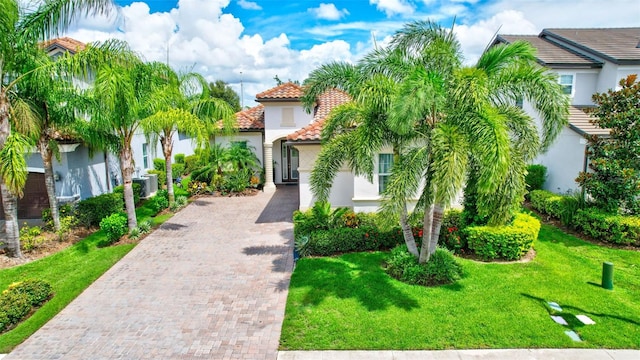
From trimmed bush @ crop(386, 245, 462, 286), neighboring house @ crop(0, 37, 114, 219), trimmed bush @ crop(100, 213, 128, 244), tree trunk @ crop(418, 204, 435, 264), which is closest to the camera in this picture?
tree trunk @ crop(418, 204, 435, 264)

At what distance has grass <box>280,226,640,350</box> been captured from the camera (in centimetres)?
714

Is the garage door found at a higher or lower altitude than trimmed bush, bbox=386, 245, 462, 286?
higher

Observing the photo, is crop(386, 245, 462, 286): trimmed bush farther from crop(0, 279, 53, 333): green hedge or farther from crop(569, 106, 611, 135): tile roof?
crop(569, 106, 611, 135): tile roof

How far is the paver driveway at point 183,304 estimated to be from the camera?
7113 millimetres

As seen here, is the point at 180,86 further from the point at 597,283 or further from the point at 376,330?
the point at 597,283

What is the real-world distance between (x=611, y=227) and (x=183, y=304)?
41.9 ft

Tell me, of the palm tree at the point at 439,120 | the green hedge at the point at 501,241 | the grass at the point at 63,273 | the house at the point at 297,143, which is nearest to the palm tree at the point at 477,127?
the palm tree at the point at 439,120

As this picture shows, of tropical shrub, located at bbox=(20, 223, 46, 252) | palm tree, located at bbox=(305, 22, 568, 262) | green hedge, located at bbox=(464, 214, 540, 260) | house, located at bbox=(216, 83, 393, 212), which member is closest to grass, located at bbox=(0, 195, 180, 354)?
tropical shrub, located at bbox=(20, 223, 46, 252)

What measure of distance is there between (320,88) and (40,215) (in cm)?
1344

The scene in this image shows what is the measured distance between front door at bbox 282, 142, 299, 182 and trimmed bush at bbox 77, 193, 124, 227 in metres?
11.1

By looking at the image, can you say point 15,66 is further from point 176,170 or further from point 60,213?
point 176,170

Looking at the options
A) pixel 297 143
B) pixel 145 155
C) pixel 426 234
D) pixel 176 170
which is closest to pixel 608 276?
pixel 426 234

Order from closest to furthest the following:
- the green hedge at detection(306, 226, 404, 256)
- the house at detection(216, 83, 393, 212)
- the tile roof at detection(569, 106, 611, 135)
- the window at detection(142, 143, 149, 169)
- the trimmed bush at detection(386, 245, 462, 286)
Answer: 1. the trimmed bush at detection(386, 245, 462, 286)
2. the green hedge at detection(306, 226, 404, 256)
3. the house at detection(216, 83, 393, 212)
4. the tile roof at detection(569, 106, 611, 135)
5. the window at detection(142, 143, 149, 169)

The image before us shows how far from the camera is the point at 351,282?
9.37 meters
